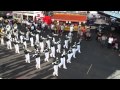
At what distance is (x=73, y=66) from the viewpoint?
71.7ft

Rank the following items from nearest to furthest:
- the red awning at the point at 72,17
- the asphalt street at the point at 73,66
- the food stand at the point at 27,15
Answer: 1. the asphalt street at the point at 73,66
2. the red awning at the point at 72,17
3. the food stand at the point at 27,15

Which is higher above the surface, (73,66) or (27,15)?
(27,15)

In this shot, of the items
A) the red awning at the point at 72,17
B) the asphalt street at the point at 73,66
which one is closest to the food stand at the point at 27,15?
the red awning at the point at 72,17

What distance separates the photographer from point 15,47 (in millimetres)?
24469

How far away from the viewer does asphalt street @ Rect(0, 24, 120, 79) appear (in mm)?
20016

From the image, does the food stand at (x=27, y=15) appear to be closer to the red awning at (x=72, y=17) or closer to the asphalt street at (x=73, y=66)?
the red awning at (x=72, y=17)

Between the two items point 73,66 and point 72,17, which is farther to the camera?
point 72,17

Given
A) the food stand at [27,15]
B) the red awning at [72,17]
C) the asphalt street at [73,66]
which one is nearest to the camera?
the asphalt street at [73,66]

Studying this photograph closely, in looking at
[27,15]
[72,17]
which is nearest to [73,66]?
[72,17]

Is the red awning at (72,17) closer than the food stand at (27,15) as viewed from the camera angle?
Yes

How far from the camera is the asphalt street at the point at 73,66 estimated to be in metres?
20.0

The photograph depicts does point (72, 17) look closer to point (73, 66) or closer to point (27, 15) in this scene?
point (27, 15)
